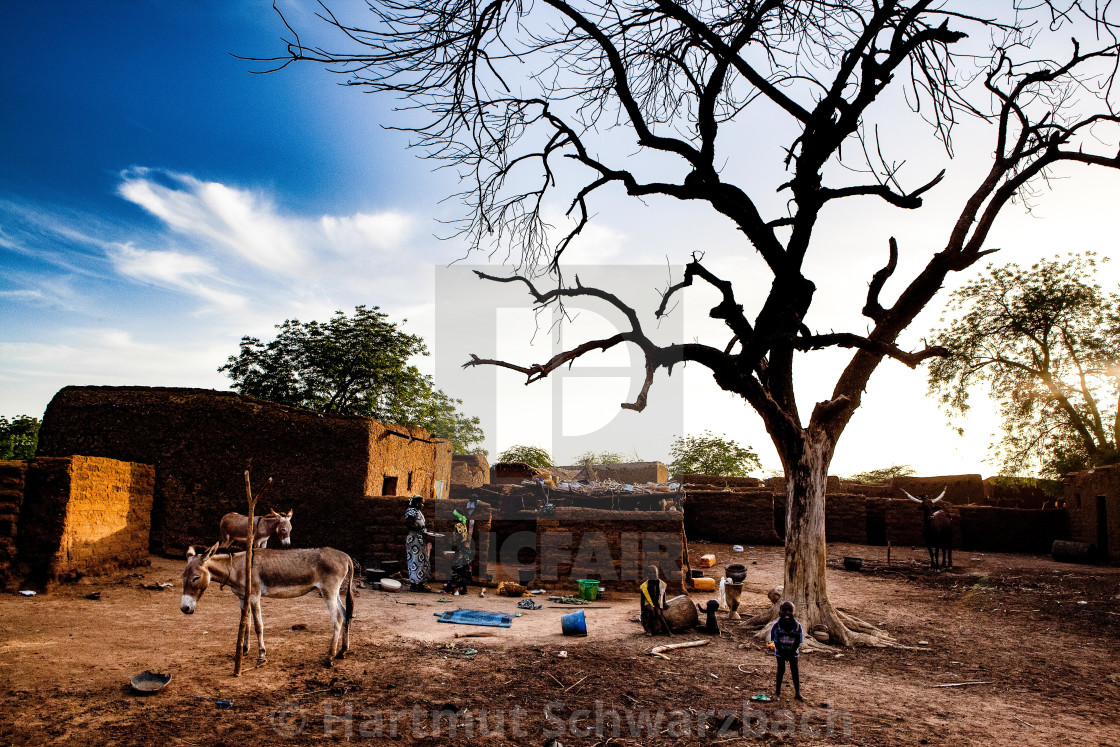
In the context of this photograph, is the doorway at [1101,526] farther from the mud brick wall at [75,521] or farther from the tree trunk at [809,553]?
the mud brick wall at [75,521]

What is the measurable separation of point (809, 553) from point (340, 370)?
21.6m

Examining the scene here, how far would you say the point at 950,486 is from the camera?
26641 millimetres

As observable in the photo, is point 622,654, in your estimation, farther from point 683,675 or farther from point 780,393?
point 780,393

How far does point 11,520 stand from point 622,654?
30.9 feet

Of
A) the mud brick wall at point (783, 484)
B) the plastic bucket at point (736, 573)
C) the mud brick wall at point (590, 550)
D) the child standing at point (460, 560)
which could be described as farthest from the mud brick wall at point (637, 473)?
the plastic bucket at point (736, 573)

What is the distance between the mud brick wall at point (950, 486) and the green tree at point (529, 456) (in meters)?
27.9

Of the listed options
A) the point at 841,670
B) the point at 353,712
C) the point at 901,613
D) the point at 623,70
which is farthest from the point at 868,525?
the point at 353,712

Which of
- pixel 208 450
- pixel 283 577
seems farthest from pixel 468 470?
pixel 283 577

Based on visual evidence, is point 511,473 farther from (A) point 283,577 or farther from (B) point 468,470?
(A) point 283,577

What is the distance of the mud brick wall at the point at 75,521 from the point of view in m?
9.42

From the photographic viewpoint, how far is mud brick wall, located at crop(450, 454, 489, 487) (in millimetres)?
31547

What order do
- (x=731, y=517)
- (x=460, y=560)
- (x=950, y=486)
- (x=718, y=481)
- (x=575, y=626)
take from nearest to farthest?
(x=575, y=626)
(x=460, y=560)
(x=731, y=517)
(x=718, y=481)
(x=950, y=486)

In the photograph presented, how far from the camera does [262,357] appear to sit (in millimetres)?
25656

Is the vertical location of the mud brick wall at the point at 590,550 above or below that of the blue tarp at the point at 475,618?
above
